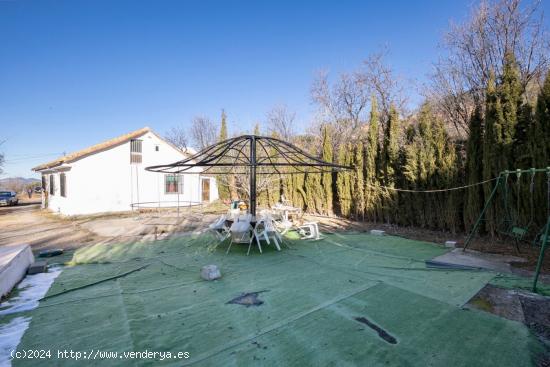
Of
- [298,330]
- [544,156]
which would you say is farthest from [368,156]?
[298,330]

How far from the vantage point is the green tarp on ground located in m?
2.32

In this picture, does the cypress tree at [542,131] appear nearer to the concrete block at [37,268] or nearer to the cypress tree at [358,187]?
the cypress tree at [358,187]

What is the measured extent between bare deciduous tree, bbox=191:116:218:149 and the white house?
1852 cm

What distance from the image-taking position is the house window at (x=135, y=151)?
600 inches

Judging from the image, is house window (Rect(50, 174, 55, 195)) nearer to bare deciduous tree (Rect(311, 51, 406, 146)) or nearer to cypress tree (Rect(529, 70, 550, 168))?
bare deciduous tree (Rect(311, 51, 406, 146))

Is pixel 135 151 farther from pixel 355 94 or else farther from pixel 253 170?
pixel 355 94

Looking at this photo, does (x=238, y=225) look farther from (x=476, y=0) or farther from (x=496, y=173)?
(x=476, y=0)

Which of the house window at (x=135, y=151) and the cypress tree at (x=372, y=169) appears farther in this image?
the house window at (x=135, y=151)

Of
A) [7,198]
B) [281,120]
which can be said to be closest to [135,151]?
[281,120]

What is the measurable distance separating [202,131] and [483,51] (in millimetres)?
30495

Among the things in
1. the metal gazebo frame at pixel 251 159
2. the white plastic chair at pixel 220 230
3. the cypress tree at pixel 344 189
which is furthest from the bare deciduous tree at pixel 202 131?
the white plastic chair at pixel 220 230

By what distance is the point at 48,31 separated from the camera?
1012 cm

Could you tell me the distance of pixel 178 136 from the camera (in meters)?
38.3

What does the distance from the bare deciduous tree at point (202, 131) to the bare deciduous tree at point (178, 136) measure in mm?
2554
